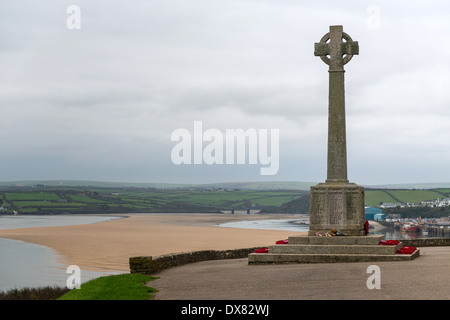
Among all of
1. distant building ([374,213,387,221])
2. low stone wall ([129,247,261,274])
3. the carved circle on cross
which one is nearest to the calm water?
low stone wall ([129,247,261,274])

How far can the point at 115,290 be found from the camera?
15.2 meters

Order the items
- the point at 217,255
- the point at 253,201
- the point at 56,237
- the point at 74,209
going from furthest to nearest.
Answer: the point at 253,201 < the point at 74,209 < the point at 56,237 < the point at 217,255

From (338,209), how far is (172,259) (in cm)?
636

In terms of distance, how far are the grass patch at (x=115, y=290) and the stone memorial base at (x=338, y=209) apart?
7.27 m

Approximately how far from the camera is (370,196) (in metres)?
169

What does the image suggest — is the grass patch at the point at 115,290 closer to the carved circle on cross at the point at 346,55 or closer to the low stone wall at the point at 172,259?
the low stone wall at the point at 172,259

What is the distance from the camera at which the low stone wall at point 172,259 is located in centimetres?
1947

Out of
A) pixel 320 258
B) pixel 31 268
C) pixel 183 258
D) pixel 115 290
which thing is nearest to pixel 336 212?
pixel 320 258

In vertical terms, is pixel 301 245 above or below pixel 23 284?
above

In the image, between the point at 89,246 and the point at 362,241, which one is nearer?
the point at 362,241

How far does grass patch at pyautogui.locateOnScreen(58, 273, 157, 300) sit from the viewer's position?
47.1 ft
